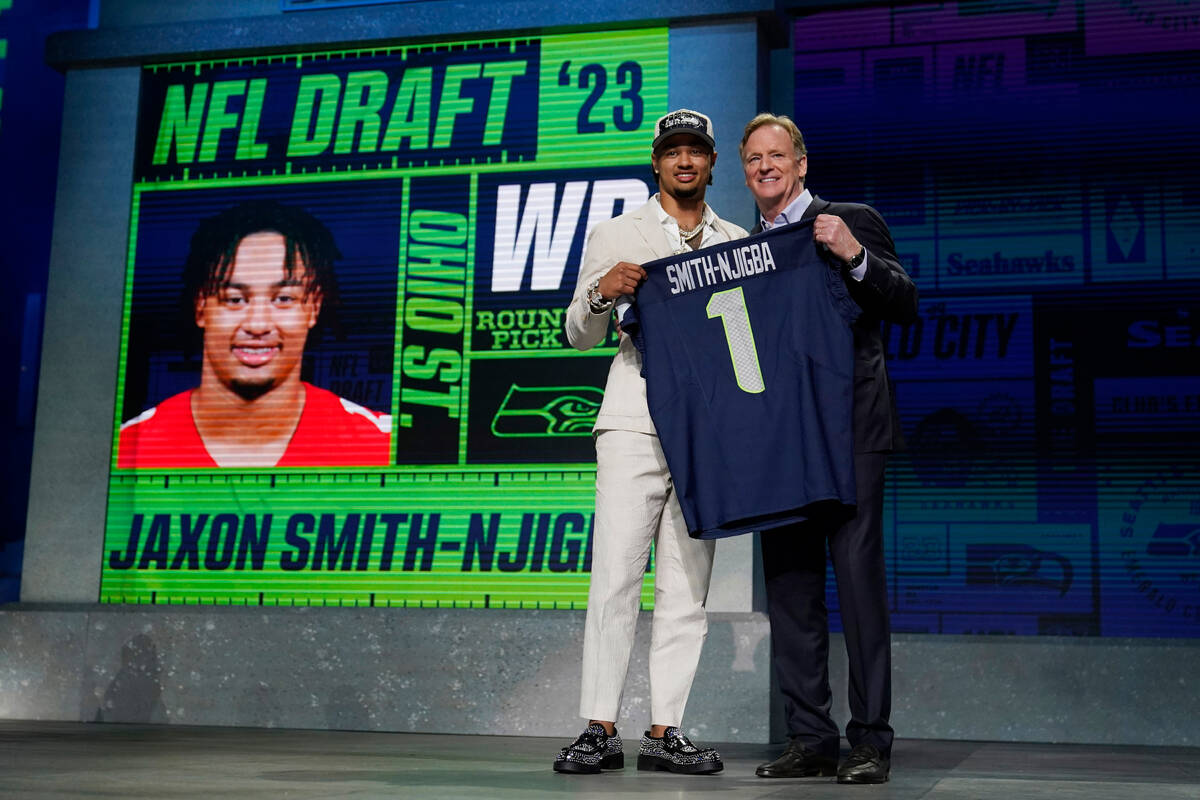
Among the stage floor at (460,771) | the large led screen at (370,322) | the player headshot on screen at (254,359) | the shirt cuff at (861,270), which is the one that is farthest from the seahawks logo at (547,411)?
the shirt cuff at (861,270)

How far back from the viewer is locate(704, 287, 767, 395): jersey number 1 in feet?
11.0

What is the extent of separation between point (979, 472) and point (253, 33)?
11.4 ft

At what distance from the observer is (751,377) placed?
11.0 feet

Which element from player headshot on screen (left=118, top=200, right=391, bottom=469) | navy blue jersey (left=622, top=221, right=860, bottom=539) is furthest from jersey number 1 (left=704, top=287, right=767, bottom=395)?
player headshot on screen (left=118, top=200, right=391, bottom=469)

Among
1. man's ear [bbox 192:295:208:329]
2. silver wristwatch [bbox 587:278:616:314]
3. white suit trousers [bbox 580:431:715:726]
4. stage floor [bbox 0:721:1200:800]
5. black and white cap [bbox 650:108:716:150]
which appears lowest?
stage floor [bbox 0:721:1200:800]

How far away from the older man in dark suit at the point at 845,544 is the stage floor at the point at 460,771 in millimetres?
161

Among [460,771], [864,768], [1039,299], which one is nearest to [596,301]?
[460,771]

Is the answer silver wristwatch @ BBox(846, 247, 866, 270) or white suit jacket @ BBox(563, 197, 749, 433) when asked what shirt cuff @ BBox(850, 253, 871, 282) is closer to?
silver wristwatch @ BBox(846, 247, 866, 270)

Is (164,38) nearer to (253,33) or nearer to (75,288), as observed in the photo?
(253,33)

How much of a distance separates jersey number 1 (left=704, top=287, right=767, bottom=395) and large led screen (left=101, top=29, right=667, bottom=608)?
5.61 ft

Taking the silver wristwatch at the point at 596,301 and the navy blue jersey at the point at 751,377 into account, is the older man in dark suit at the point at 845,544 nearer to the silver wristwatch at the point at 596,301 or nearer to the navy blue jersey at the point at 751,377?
the navy blue jersey at the point at 751,377

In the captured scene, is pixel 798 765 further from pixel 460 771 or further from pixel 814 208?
pixel 814 208

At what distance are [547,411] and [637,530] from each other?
1806 millimetres

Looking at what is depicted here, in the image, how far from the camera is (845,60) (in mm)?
5406
